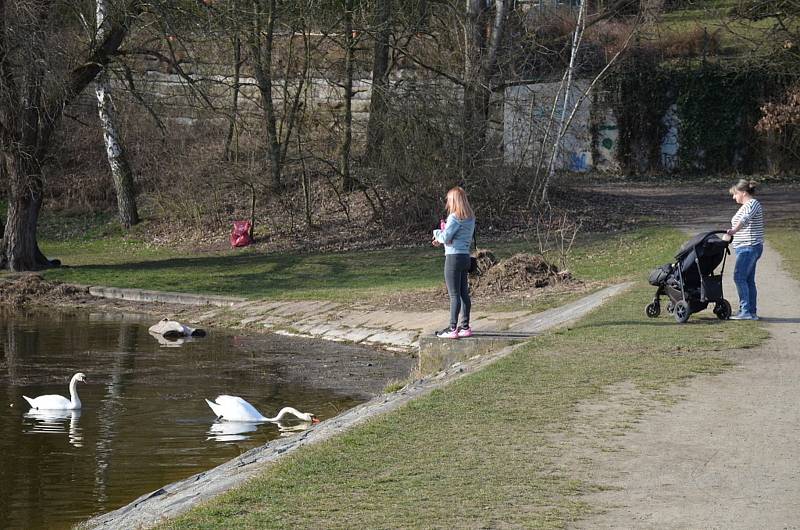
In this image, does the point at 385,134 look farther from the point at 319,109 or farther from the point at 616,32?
the point at 616,32

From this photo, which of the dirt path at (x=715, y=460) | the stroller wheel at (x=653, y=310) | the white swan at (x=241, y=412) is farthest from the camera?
the stroller wheel at (x=653, y=310)

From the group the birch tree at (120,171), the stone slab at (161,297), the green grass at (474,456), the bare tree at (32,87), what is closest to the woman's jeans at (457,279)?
the green grass at (474,456)

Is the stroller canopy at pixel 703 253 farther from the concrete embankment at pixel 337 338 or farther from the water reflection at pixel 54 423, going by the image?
the water reflection at pixel 54 423

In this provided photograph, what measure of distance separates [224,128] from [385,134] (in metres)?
7.67

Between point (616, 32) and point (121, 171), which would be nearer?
point (121, 171)

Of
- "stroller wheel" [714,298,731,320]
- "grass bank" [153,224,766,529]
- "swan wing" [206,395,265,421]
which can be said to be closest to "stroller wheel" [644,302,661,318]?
"grass bank" [153,224,766,529]

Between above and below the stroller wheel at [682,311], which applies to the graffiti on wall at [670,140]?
above

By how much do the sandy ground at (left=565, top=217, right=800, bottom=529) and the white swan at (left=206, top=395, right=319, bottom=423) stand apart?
388cm

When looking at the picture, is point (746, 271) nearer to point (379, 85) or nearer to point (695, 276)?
point (695, 276)

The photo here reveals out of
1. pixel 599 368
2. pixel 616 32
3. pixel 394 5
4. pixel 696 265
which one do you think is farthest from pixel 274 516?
pixel 616 32

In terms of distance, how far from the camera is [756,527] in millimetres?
6398

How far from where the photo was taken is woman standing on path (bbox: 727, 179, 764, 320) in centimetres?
1422

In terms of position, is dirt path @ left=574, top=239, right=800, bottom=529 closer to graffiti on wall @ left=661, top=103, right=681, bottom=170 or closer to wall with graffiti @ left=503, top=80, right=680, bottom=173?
wall with graffiti @ left=503, top=80, right=680, bottom=173

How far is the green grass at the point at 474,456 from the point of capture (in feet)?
22.2
